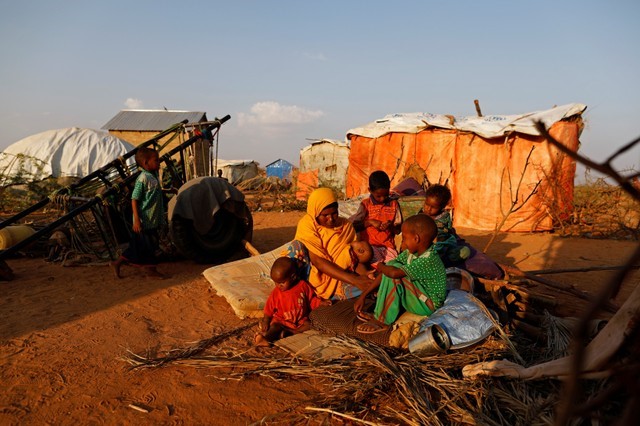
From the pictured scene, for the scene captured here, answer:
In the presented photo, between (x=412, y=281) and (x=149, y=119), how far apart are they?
2471 cm

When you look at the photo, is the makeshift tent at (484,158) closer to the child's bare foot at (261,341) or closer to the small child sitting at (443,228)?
the small child sitting at (443,228)

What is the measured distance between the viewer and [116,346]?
3230 millimetres

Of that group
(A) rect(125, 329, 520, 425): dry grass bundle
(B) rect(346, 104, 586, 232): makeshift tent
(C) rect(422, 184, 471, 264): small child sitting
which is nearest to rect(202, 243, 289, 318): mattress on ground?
(A) rect(125, 329, 520, 425): dry grass bundle

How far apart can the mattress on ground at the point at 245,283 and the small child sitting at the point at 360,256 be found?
71 centimetres

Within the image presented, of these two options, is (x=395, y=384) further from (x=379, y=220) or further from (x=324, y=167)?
(x=324, y=167)

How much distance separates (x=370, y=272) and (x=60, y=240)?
4.68m

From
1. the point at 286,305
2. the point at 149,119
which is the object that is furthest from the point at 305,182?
the point at 149,119

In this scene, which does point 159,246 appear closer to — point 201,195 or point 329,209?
point 201,195

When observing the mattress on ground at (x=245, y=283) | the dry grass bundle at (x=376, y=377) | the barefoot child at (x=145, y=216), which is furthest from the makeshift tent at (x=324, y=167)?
the dry grass bundle at (x=376, y=377)

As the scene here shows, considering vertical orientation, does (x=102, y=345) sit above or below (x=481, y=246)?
above

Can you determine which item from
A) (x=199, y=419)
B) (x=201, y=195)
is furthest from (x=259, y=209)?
(x=199, y=419)

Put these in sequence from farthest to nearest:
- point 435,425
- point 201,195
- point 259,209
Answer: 1. point 259,209
2. point 201,195
3. point 435,425

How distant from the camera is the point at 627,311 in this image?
1407 millimetres

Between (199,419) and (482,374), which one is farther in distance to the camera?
(482,374)
